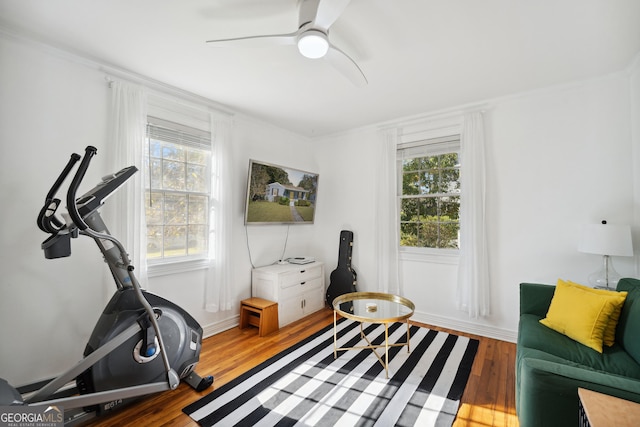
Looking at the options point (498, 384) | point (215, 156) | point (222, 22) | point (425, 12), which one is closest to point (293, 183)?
point (215, 156)

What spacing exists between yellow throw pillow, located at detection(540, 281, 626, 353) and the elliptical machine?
103 inches

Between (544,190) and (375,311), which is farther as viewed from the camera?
(544,190)

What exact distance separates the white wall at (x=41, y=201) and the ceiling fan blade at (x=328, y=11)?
199 centimetres

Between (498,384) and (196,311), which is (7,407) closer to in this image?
(196,311)

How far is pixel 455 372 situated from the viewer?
237 centimetres

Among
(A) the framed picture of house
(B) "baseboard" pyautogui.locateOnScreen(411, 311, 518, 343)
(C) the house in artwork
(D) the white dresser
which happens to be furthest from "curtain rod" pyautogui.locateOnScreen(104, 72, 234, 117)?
(B) "baseboard" pyautogui.locateOnScreen(411, 311, 518, 343)

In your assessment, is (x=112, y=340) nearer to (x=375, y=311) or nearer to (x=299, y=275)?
(x=375, y=311)

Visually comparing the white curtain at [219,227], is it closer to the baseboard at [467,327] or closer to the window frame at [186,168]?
the window frame at [186,168]

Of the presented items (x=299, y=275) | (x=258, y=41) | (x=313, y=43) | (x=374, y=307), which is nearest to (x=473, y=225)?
(x=374, y=307)

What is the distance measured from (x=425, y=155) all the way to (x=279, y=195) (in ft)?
6.39

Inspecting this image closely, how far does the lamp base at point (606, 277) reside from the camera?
2.39 metres

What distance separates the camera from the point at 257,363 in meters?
2.53

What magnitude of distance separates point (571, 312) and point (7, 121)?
4.14 m

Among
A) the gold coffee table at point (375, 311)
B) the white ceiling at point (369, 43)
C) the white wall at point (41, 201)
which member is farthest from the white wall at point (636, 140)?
the white wall at point (41, 201)
